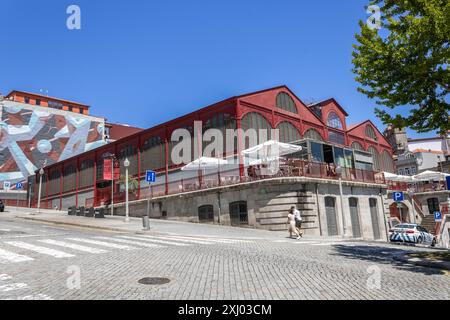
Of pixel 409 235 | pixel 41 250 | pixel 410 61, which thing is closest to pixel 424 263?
pixel 410 61

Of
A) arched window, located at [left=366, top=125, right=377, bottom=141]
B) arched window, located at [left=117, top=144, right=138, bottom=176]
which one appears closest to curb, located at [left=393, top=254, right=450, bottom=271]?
arched window, located at [left=117, top=144, right=138, bottom=176]

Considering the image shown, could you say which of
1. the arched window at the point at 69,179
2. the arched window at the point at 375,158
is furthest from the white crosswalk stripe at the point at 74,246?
the arched window at the point at 375,158

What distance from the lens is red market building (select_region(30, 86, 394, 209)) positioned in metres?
26.6

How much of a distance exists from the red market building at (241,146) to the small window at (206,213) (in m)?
2.05

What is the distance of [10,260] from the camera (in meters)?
9.00

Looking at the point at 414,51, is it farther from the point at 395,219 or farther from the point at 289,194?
the point at 395,219

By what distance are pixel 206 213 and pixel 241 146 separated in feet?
19.7

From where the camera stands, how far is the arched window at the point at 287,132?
31.3 metres

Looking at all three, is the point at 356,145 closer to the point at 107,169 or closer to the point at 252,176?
the point at 252,176

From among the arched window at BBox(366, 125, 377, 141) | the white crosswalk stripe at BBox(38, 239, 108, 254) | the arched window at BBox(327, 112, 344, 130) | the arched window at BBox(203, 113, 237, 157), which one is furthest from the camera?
the arched window at BBox(366, 125, 377, 141)

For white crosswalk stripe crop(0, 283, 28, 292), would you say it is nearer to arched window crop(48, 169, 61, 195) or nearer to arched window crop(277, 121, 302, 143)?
arched window crop(277, 121, 302, 143)

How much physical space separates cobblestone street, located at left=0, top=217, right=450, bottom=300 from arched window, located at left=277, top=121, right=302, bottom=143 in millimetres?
20615

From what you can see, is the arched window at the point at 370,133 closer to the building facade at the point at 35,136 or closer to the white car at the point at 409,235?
the white car at the point at 409,235
